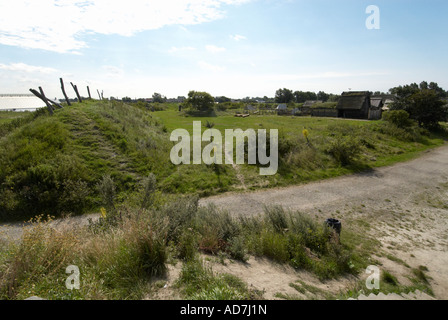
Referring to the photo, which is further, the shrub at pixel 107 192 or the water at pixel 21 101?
the water at pixel 21 101

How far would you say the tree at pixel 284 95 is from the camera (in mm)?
89000

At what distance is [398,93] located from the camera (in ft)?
111

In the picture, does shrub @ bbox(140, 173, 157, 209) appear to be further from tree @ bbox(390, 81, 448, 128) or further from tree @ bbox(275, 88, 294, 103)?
tree @ bbox(275, 88, 294, 103)

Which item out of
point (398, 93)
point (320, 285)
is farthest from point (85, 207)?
point (398, 93)

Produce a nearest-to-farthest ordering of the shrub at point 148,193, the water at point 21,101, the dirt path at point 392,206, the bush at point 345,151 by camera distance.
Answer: the dirt path at point 392,206 < the shrub at point 148,193 < the bush at point 345,151 < the water at point 21,101

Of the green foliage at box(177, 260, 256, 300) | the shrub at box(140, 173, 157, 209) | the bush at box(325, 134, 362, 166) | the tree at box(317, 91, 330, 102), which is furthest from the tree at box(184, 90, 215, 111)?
the tree at box(317, 91, 330, 102)

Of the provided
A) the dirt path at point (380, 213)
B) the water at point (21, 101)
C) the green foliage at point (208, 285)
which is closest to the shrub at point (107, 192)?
the dirt path at point (380, 213)

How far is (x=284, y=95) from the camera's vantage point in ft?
295

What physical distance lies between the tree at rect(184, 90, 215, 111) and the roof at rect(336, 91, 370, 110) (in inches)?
1039

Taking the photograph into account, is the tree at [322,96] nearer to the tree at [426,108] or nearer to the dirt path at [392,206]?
the tree at [426,108]

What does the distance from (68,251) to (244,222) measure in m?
5.10

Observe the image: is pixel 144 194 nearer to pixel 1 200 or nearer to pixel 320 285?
pixel 320 285

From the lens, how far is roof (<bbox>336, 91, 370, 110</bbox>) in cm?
3475

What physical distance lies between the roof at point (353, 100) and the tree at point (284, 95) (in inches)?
2113
